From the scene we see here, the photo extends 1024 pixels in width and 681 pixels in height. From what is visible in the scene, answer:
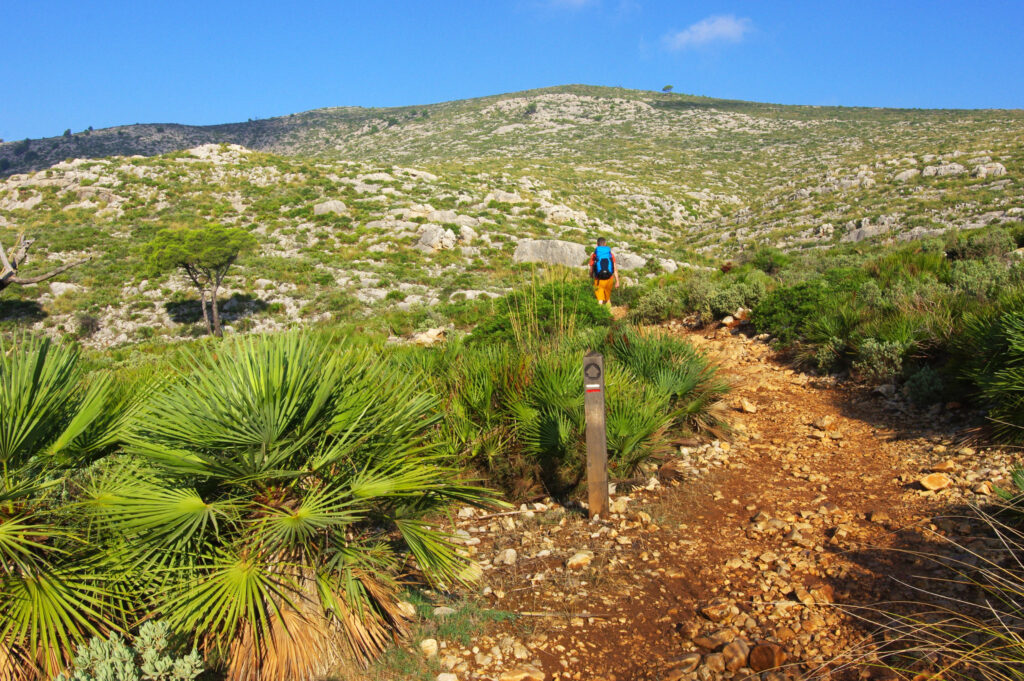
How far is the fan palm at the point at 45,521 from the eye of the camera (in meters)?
2.39

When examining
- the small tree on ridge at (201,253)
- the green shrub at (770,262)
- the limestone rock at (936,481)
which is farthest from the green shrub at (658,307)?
the small tree on ridge at (201,253)

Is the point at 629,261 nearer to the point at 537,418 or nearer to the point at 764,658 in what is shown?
the point at 537,418

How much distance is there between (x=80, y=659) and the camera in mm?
2312

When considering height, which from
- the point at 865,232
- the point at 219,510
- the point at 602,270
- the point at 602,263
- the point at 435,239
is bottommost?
the point at 219,510

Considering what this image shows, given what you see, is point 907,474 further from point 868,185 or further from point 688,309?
point 868,185

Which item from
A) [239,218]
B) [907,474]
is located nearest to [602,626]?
[907,474]

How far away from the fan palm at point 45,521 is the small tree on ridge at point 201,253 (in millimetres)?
20225

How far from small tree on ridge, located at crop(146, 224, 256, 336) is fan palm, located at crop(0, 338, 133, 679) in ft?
66.4

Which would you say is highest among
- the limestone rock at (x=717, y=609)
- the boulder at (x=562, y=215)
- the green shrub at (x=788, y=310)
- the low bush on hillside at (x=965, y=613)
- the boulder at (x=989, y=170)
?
the boulder at (x=989, y=170)

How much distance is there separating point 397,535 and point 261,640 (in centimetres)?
101

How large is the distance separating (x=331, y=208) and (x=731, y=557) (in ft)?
105

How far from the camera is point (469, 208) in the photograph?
35.0 m

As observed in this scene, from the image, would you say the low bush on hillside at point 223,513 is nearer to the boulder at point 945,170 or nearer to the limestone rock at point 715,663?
the limestone rock at point 715,663

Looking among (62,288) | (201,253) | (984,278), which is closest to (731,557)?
(984,278)
